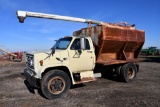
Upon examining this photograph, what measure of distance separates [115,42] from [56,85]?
380 centimetres

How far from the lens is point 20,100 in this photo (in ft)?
21.4

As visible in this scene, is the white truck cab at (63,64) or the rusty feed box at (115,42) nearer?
the white truck cab at (63,64)

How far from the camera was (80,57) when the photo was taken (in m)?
7.57

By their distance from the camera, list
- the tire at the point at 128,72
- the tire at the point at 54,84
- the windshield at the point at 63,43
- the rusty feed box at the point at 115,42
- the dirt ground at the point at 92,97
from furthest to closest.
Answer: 1. the tire at the point at 128,72
2. the rusty feed box at the point at 115,42
3. the windshield at the point at 63,43
4. the tire at the point at 54,84
5. the dirt ground at the point at 92,97

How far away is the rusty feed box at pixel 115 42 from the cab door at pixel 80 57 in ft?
2.03

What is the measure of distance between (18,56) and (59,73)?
1810 centimetres

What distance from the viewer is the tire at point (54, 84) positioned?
259 inches

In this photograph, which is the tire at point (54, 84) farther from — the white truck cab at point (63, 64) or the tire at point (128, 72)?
the tire at point (128, 72)

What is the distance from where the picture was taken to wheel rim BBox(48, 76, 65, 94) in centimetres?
676

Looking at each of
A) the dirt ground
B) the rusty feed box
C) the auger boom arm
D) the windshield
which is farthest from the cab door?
the auger boom arm

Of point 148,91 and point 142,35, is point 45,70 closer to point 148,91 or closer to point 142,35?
point 148,91

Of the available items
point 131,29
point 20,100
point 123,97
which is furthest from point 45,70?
point 131,29

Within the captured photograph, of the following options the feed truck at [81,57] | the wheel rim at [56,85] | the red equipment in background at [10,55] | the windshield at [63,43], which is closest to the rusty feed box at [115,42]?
the feed truck at [81,57]

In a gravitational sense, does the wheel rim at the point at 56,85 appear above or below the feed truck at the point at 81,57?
below
